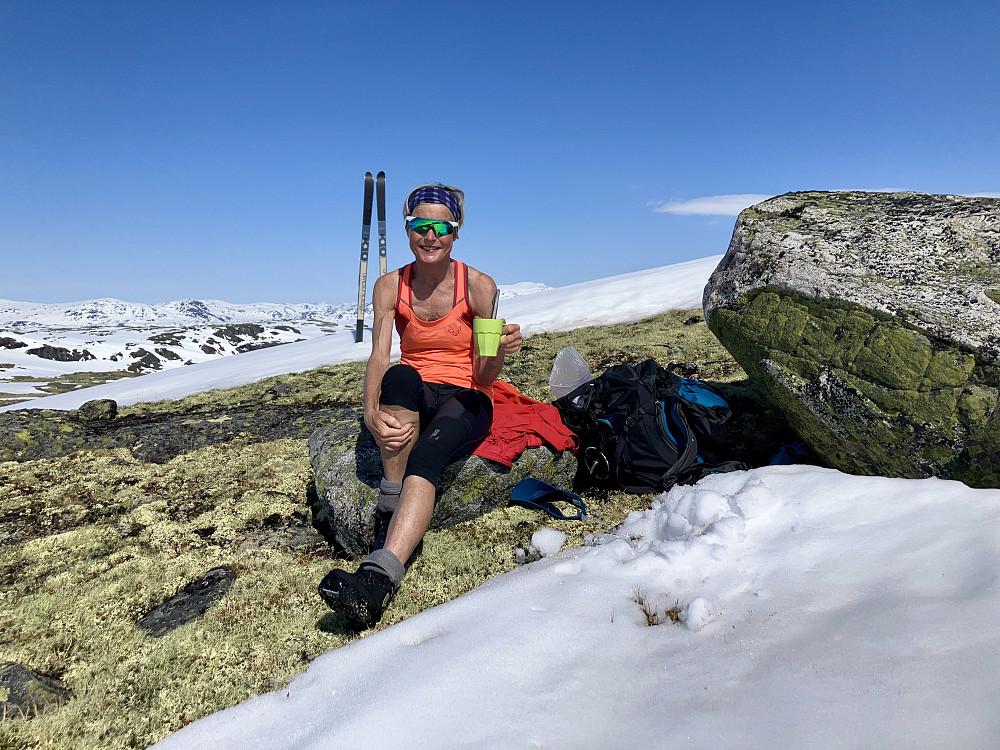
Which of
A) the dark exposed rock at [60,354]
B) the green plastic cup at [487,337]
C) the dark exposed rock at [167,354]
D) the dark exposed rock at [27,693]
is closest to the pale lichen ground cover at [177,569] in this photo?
the dark exposed rock at [27,693]

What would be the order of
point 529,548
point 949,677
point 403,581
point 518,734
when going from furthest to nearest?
point 529,548, point 403,581, point 518,734, point 949,677

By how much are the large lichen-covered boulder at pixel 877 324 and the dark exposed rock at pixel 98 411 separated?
11155 millimetres

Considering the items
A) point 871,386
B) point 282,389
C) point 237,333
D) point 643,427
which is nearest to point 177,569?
point 643,427

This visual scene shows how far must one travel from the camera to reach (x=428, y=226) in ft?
15.3

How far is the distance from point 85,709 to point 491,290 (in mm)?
4092

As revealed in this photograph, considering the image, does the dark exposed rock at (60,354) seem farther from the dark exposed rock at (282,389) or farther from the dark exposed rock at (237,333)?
the dark exposed rock at (282,389)

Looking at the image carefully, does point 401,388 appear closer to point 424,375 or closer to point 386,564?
point 424,375

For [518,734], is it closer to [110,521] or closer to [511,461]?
[511,461]

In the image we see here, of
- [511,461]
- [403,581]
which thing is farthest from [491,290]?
[403,581]

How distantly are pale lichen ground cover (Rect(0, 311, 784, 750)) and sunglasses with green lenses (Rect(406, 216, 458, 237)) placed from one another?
2.71 metres

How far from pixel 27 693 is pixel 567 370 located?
6.22 metres

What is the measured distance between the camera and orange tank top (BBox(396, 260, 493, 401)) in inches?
195

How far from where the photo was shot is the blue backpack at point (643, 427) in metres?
5.08

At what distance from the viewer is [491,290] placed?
4980mm
